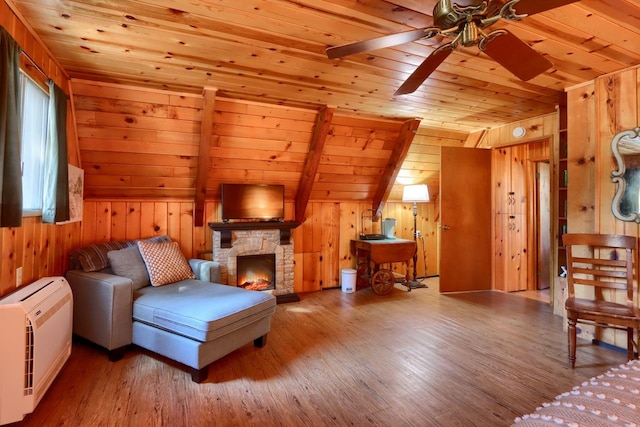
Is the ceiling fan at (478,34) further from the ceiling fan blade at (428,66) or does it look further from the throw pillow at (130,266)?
the throw pillow at (130,266)

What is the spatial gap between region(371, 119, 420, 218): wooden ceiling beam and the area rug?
3301 mm

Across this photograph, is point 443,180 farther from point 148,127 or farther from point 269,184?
point 148,127

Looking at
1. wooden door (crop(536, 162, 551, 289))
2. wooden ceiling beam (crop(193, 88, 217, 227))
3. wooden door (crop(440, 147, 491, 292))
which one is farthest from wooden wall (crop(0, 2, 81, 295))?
wooden door (crop(536, 162, 551, 289))

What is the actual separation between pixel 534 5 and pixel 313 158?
261 cm

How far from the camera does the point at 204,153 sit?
10.6ft

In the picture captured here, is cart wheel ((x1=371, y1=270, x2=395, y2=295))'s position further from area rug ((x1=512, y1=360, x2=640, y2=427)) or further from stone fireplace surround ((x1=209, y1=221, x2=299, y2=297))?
area rug ((x1=512, y1=360, x2=640, y2=427))

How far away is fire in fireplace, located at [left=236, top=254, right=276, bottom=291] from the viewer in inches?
152

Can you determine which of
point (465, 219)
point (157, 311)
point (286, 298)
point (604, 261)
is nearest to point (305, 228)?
point (286, 298)

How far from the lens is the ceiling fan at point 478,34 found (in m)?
1.33

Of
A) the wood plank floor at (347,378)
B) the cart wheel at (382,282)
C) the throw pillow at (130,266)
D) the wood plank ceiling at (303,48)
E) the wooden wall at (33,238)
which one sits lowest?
the wood plank floor at (347,378)

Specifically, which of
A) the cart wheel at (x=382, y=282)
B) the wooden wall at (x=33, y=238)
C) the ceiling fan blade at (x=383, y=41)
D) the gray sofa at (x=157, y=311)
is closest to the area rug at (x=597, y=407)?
the ceiling fan blade at (x=383, y=41)

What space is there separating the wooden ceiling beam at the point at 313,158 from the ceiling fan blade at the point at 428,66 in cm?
144

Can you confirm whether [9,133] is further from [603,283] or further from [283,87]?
[603,283]

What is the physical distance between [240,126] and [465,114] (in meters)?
2.59
